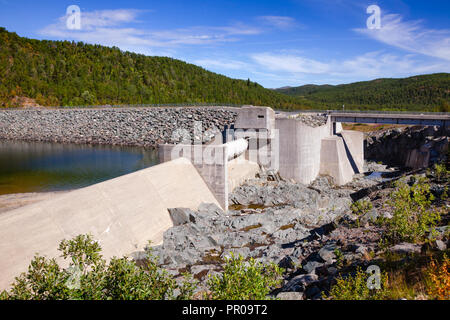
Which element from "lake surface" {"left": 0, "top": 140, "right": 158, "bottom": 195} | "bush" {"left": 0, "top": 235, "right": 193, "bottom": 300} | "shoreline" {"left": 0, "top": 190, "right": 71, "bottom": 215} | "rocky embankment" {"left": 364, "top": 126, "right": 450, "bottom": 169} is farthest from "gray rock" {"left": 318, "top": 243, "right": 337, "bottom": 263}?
"rocky embankment" {"left": 364, "top": 126, "right": 450, "bottom": 169}

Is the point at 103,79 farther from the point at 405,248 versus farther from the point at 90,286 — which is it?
the point at 90,286

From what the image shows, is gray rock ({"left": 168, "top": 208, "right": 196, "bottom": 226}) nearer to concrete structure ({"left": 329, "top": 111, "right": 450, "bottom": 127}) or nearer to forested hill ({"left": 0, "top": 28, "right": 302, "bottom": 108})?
concrete structure ({"left": 329, "top": 111, "right": 450, "bottom": 127})

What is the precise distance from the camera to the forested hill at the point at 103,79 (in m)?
85.1

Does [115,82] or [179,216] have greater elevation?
[115,82]

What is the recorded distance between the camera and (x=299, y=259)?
13023 mm

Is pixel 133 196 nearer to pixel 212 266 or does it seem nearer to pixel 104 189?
pixel 104 189

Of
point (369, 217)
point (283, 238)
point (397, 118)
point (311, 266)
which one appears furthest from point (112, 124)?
point (311, 266)

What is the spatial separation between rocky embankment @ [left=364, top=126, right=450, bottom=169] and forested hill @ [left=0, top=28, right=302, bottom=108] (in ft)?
125

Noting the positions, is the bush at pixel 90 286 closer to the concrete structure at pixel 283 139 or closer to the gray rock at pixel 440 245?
the gray rock at pixel 440 245

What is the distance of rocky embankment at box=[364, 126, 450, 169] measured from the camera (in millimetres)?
35719

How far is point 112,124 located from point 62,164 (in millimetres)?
A: 21856

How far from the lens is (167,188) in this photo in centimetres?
1856

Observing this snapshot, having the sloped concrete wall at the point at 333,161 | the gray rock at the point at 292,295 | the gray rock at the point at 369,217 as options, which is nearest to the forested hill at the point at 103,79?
the sloped concrete wall at the point at 333,161
